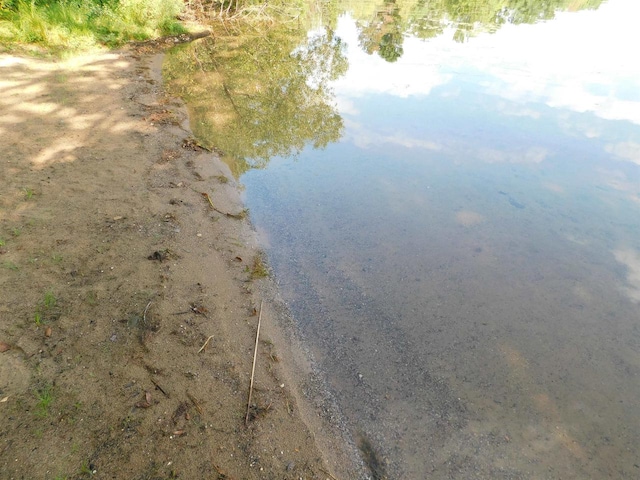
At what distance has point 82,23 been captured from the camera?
37.5ft

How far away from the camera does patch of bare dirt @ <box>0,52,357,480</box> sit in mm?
2637

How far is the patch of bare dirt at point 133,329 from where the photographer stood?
8.65 ft

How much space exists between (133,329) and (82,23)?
41.8 feet

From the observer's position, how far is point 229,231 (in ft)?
17.0

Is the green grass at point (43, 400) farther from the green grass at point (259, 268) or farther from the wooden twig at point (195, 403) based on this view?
the green grass at point (259, 268)

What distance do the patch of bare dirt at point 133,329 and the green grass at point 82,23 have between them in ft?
19.8

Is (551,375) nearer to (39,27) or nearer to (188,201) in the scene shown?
(188,201)

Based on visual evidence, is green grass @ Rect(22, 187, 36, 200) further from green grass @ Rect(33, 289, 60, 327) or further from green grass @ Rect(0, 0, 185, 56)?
green grass @ Rect(0, 0, 185, 56)

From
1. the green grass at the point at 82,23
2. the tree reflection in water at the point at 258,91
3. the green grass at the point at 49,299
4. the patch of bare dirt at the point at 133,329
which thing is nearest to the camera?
the patch of bare dirt at the point at 133,329

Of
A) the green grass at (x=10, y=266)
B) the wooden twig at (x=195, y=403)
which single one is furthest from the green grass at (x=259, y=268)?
the green grass at (x=10, y=266)

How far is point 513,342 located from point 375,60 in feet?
38.7

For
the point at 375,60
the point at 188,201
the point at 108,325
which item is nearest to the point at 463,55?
the point at 375,60

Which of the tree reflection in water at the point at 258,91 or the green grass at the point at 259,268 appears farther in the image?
the tree reflection in water at the point at 258,91

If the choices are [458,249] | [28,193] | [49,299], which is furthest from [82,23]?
[458,249]
